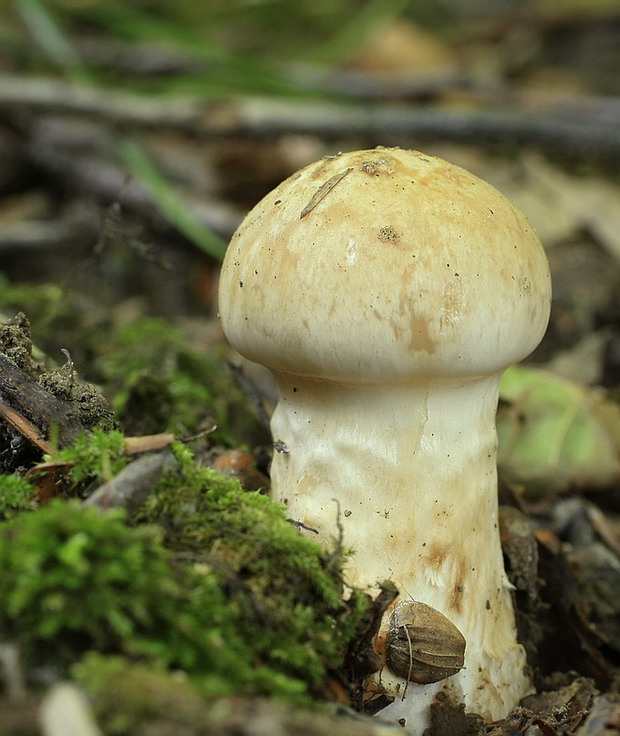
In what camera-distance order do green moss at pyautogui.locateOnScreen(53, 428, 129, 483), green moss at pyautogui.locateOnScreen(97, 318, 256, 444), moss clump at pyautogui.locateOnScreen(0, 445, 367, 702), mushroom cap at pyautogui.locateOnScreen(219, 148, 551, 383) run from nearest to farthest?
moss clump at pyautogui.locateOnScreen(0, 445, 367, 702)
green moss at pyautogui.locateOnScreen(53, 428, 129, 483)
mushroom cap at pyautogui.locateOnScreen(219, 148, 551, 383)
green moss at pyautogui.locateOnScreen(97, 318, 256, 444)

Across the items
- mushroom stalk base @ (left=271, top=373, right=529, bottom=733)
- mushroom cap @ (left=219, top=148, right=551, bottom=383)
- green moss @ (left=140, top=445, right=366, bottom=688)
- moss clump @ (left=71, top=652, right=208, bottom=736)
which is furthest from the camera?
mushroom stalk base @ (left=271, top=373, right=529, bottom=733)

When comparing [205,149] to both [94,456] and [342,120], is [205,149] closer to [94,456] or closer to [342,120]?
[342,120]

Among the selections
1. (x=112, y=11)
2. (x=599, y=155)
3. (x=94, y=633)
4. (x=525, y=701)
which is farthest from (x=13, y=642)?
(x=112, y=11)

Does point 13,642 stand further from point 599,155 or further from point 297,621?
point 599,155

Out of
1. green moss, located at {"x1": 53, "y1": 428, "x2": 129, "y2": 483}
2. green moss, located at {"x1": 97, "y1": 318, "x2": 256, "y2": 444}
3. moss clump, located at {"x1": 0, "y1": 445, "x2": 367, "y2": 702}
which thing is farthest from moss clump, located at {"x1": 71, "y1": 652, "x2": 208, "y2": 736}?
green moss, located at {"x1": 97, "y1": 318, "x2": 256, "y2": 444}

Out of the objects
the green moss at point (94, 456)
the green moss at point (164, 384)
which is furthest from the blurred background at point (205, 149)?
the green moss at point (94, 456)

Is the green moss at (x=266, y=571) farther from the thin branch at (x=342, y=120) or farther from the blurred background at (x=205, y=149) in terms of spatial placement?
the thin branch at (x=342, y=120)

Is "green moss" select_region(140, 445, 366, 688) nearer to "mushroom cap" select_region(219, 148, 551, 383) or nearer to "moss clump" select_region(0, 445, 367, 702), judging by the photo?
"moss clump" select_region(0, 445, 367, 702)

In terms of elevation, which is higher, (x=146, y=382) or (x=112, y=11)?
(x=112, y=11)
